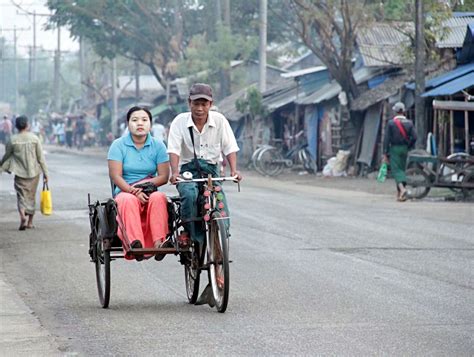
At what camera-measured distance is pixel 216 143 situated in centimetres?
956

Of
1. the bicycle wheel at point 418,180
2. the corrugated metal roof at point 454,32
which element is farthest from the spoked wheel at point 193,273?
the corrugated metal roof at point 454,32

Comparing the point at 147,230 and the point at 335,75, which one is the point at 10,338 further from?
the point at 335,75

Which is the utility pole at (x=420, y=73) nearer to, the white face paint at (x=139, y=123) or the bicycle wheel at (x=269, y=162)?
the bicycle wheel at (x=269, y=162)

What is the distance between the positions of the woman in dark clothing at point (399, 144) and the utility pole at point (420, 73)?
15.6 feet

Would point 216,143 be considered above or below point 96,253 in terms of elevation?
above

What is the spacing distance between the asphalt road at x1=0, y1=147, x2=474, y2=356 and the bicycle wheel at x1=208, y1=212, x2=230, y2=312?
6.4 inches

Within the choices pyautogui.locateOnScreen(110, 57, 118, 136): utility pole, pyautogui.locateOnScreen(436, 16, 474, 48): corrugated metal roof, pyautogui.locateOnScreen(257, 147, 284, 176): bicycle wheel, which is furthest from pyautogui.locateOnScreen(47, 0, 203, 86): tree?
pyautogui.locateOnScreen(436, 16, 474, 48): corrugated metal roof

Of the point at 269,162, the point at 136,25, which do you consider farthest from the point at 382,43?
the point at 136,25

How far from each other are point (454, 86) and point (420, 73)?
168 cm

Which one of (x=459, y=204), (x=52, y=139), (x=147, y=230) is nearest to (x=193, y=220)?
(x=147, y=230)

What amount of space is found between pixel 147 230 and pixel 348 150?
1004 inches

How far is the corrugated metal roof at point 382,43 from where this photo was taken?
31.5 meters

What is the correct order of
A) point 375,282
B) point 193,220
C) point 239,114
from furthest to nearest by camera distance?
point 239,114 < point 375,282 < point 193,220

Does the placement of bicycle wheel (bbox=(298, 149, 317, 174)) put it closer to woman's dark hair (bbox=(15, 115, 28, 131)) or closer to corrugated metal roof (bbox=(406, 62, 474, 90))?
corrugated metal roof (bbox=(406, 62, 474, 90))
